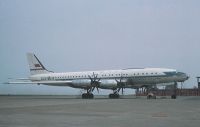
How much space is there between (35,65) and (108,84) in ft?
62.8

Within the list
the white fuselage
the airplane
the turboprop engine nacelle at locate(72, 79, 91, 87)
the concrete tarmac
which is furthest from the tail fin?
the concrete tarmac

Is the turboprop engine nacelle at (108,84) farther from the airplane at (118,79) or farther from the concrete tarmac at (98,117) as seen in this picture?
the concrete tarmac at (98,117)

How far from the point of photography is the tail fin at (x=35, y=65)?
204 feet

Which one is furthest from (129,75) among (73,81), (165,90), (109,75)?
(165,90)

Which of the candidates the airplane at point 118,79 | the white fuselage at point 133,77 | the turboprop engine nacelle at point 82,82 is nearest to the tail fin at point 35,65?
the airplane at point 118,79

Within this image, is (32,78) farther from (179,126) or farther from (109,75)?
(179,126)

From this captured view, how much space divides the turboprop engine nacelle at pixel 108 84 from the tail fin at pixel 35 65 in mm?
16173

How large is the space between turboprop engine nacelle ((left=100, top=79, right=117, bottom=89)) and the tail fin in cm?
1617

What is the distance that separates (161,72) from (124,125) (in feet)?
117

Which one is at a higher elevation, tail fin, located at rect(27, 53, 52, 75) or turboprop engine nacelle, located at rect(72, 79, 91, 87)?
tail fin, located at rect(27, 53, 52, 75)

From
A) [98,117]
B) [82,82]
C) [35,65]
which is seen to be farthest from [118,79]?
[98,117]

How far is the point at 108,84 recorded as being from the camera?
159ft

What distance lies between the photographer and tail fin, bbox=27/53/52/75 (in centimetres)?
6209

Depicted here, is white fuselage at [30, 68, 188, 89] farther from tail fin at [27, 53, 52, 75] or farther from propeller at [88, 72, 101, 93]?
tail fin at [27, 53, 52, 75]
